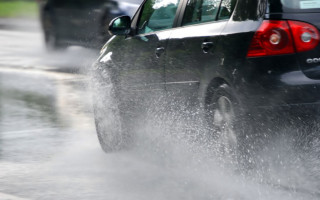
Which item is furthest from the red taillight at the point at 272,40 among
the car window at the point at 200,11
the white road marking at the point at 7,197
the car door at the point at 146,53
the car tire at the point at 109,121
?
the car tire at the point at 109,121

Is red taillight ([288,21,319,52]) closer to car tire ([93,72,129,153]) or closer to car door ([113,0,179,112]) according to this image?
car door ([113,0,179,112])

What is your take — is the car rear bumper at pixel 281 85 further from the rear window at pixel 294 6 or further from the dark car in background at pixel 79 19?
the dark car in background at pixel 79 19

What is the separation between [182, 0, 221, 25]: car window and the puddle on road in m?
0.79

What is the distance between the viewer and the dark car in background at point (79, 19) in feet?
53.9

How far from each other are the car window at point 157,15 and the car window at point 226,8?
2.85ft

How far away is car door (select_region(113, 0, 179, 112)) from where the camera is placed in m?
6.93

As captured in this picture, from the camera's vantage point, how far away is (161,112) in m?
6.94

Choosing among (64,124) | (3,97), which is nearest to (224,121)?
(64,124)

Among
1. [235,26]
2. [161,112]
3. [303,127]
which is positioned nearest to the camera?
[303,127]

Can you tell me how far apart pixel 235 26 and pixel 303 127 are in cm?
86

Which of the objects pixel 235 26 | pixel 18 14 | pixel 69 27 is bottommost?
pixel 18 14

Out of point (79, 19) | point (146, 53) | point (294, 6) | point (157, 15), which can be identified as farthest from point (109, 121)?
point (79, 19)

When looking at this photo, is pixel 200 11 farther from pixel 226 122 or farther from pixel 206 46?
pixel 226 122

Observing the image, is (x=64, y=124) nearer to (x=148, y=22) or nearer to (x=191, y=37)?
(x=148, y=22)
